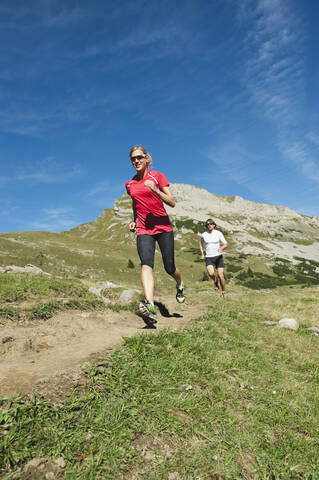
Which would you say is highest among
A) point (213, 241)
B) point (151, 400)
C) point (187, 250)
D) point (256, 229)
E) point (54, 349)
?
point (256, 229)

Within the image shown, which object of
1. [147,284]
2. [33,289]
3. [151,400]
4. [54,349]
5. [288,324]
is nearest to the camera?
[151,400]

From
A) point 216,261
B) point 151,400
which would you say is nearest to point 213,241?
point 216,261

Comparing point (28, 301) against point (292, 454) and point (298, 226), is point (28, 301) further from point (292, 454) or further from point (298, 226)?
point (298, 226)

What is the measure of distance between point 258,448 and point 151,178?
5.20 m

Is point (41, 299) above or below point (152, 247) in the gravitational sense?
below

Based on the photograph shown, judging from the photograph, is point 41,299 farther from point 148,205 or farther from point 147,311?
point 148,205

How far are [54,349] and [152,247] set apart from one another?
9.82 ft

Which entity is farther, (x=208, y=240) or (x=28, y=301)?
(x=208, y=240)

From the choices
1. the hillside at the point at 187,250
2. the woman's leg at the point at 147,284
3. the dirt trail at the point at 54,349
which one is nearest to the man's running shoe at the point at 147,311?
the woman's leg at the point at 147,284

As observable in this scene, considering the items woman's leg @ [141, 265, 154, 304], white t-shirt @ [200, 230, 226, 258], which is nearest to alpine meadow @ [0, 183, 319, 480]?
woman's leg @ [141, 265, 154, 304]

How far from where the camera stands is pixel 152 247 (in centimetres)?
641

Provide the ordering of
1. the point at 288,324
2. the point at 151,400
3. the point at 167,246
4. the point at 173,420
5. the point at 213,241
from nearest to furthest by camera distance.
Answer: the point at 173,420, the point at 151,400, the point at 167,246, the point at 288,324, the point at 213,241

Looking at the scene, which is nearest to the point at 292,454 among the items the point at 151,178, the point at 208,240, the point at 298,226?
the point at 151,178

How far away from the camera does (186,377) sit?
159 inches
